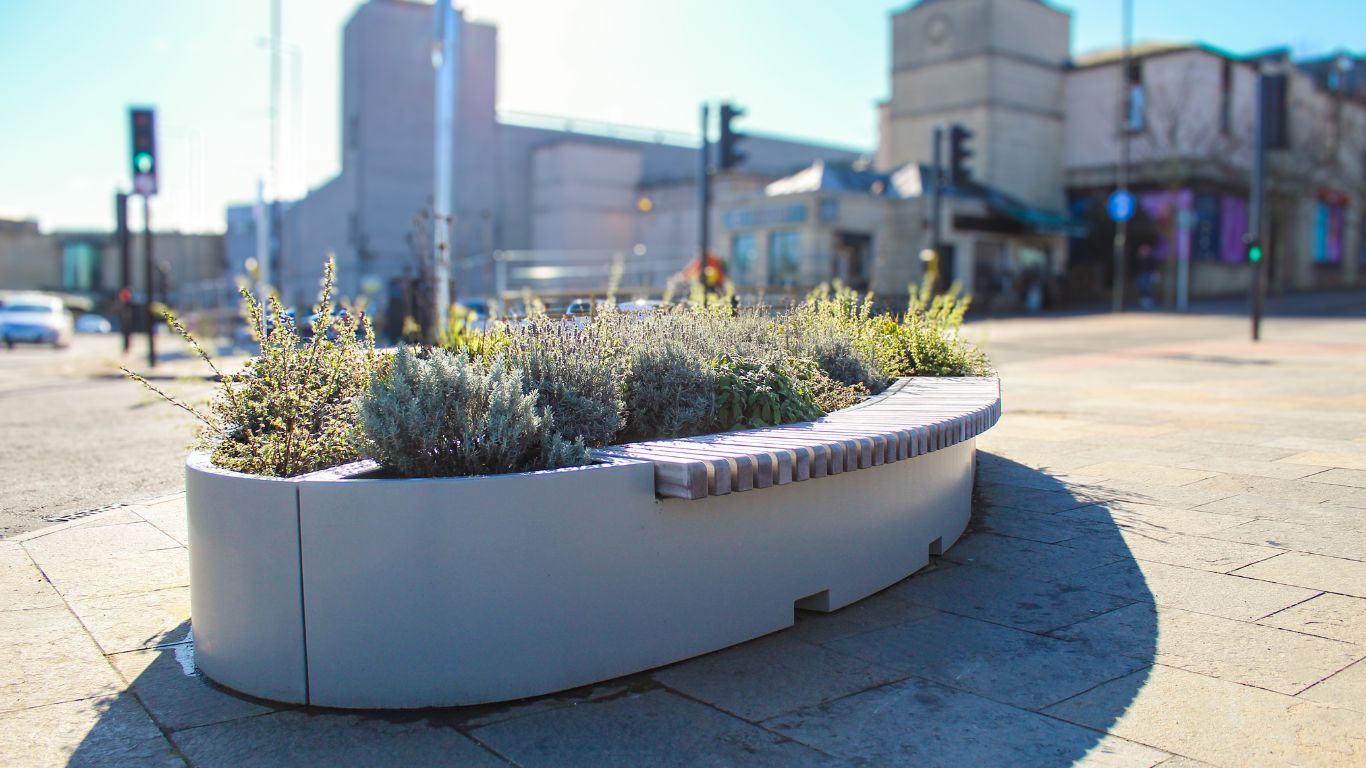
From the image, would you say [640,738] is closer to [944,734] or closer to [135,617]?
[944,734]

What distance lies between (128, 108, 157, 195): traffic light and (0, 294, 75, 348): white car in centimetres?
1454

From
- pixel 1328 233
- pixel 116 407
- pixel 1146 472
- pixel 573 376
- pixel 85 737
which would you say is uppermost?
pixel 1328 233

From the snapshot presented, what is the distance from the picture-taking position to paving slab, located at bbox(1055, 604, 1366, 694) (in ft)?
13.7

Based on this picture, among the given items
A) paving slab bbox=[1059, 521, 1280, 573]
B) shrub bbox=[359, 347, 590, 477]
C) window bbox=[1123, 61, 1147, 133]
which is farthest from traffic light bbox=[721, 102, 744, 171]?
window bbox=[1123, 61, 1147, 133]

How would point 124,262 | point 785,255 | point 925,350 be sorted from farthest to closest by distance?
1. point 785,255
2. point 124,262
3. point 925,350

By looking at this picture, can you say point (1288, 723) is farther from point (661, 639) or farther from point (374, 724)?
point (374, 724)

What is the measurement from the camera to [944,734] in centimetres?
375

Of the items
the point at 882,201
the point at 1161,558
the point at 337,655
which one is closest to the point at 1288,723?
the point at 1161,558

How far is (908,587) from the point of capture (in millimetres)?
5477

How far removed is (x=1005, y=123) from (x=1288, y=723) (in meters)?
46.6

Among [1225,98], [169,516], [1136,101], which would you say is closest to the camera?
[169,516]

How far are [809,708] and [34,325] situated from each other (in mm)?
35467

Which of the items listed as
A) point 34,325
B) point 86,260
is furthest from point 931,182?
point 86,260

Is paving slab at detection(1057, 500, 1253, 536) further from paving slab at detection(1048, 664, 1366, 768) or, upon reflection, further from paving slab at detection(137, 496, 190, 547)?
paving slab at detection(137, 496, 190, 547)
